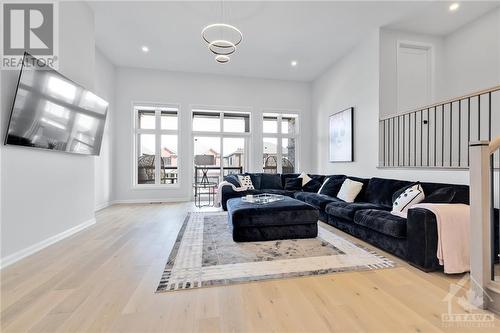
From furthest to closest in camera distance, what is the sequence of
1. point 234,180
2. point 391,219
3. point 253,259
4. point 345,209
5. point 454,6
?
1. point 234,180
2. point 454,6
3. point 345,209
4. point 391,219
5. point 253,259

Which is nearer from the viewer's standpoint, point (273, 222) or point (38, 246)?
point (38, 246)

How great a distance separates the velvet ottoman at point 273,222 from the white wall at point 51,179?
7.80 ft

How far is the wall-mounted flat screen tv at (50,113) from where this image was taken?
8.05ft

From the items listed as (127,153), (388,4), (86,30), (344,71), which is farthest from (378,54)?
(127,153)

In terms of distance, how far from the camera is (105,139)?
5652mm

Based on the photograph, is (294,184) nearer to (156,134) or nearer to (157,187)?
(157,187)

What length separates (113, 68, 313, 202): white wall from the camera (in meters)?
6.31

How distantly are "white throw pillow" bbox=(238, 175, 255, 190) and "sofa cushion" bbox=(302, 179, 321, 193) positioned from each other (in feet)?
4.50

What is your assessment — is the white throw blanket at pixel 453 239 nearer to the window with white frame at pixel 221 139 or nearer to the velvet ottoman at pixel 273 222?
the velvet ottoman at pixel 273 222

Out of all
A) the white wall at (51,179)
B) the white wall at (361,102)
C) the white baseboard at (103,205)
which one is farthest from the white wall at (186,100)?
the white wall at (51,179)

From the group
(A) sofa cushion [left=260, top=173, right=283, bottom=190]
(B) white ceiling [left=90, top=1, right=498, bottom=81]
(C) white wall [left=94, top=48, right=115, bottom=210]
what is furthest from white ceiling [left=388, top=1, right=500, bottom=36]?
(C) white wall [left=94, top=48, right=115, bottom=210]

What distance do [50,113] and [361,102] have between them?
18.1 feet

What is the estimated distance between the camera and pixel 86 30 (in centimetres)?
388

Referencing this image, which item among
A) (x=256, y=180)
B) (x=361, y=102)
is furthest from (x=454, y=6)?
(x=256, y=180)
